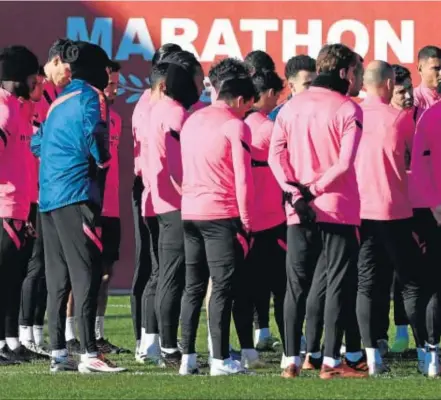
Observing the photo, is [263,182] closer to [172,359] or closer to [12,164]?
[172,359]

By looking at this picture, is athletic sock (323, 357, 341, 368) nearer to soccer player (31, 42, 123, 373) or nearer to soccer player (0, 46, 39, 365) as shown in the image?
soccer player (31, 42, 123, 373)

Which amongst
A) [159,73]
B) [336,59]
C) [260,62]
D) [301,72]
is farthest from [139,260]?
[336,59]

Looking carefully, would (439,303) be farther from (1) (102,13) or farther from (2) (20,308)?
(1) (102,13)

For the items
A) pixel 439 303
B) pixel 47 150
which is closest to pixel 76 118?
pixel 47 150

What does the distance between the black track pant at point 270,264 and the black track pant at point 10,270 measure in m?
1.59

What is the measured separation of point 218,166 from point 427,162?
1325 mm

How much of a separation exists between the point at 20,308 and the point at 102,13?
239 inches

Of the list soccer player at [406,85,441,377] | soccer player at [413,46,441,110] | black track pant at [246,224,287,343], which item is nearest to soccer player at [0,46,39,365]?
black track pant at [246,224,287,343]

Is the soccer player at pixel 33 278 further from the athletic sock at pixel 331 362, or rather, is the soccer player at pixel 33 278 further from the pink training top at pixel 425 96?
the pink training top at pixel 425 96

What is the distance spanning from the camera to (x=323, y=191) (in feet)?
30.3

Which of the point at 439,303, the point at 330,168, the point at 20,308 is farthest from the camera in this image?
the point at 20,308

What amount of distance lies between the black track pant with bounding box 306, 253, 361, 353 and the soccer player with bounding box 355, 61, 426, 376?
12 centimetres

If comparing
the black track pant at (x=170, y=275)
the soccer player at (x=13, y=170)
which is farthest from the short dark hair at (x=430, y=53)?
the soccer player at (x=13, y=170)

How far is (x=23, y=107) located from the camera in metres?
11.1
